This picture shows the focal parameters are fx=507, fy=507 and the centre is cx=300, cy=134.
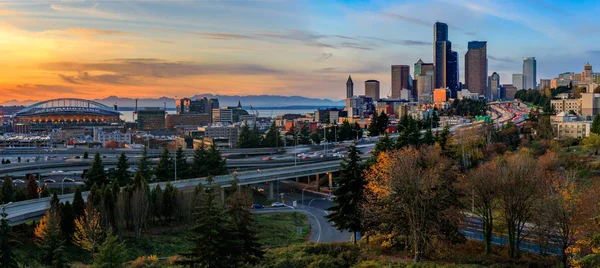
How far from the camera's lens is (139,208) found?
30.5m

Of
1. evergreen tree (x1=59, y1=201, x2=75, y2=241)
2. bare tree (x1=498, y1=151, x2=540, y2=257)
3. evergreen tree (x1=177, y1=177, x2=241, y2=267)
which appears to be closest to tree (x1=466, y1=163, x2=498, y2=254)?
bare tree (x1=498, y1=151, x2=540, y2=257)

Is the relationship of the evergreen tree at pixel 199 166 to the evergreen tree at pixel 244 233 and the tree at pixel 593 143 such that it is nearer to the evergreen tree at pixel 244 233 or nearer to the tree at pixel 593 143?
the evergreen tree at pixel 244 233

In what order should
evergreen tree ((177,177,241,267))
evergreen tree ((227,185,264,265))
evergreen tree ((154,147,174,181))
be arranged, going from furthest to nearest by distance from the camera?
evergreen tree ((154,147,174,181)), evergreen tree ((227,185,264,265)), evergreen tree ((177,177,241,267))

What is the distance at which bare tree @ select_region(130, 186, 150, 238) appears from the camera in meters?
30.3

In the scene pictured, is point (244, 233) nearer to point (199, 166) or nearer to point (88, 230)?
point (88, 230)

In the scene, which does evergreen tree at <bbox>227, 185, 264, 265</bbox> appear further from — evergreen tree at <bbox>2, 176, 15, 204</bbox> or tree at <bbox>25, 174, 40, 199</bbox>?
tree at <bbox>25, 174, 40, 199</bbox>

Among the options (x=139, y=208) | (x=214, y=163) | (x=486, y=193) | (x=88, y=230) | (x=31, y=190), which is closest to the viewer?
(x=486, y=193)

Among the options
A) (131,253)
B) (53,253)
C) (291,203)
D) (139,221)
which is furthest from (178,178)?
(53,253)

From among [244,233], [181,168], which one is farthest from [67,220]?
[181,168]

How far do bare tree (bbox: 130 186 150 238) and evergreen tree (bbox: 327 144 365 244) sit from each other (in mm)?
12630

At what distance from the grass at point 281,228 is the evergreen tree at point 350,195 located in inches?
220

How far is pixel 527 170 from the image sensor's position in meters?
21.5

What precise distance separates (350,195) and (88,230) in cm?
1295

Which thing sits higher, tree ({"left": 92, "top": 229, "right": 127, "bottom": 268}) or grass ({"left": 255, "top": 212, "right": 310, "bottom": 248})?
tree ({"left": 92, "top": 229, "right": 127, "bottom": 268})
